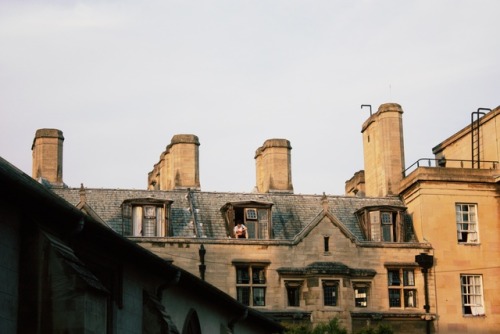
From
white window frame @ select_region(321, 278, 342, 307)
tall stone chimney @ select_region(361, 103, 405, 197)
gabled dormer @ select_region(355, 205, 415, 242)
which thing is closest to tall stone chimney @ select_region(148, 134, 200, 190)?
gabled dormer @ select_region(355, 205, 415, 242)

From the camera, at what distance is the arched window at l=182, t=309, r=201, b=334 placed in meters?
29.6

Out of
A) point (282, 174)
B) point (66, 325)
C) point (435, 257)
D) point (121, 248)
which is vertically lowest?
point (66, 325)

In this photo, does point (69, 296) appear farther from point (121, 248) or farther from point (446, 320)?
point (446, 320)

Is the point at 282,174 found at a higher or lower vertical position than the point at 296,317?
higher

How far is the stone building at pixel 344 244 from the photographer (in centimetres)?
5541

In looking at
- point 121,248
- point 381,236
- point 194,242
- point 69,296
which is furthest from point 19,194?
point 381,236

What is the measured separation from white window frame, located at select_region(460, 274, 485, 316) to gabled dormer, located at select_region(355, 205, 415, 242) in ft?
11.0

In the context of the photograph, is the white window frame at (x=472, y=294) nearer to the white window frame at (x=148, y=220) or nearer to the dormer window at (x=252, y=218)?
the dormer window at (x=252, y=218)

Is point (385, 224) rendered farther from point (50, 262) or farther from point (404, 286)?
point (50, 262)

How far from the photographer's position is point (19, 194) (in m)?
18.0

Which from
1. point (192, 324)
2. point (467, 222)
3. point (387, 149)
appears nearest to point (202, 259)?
point (387, 149)

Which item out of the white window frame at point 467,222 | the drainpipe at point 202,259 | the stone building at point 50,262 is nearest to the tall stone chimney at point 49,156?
the drainpipe at point 202,259

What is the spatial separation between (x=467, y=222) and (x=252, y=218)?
35.6 feet

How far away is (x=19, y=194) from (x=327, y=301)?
127 ft
